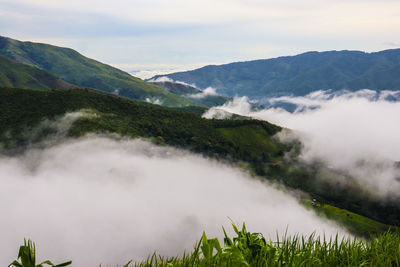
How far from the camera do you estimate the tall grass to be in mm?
4434

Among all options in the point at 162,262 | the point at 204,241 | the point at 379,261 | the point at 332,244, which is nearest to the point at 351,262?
the point at 379,261

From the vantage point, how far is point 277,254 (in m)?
4.70

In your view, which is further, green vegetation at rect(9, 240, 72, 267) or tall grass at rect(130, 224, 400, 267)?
tall grass at rect(130, 224, 400, 267)

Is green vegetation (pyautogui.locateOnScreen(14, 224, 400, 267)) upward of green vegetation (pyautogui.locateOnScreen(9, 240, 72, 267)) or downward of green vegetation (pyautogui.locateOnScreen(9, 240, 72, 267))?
downward

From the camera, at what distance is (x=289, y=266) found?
4.30 meters

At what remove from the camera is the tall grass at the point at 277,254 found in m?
4.43

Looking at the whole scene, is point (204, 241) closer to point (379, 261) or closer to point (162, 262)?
point (162, 262)

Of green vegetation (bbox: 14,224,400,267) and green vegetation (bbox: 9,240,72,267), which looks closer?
green vegetation (bbox: 9,240,72,267)

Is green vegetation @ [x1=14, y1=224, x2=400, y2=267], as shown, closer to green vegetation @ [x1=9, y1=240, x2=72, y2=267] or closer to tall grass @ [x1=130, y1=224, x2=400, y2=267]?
tall grass @ [x1=130, y1=224, x2=400, y2=267]

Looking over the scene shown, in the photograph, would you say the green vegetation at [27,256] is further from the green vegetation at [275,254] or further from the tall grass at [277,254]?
the tall grass at [277,254]

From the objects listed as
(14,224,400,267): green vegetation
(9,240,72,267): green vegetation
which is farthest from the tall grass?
(9,240,72,267): green vegetation

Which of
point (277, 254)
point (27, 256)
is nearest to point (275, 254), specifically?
point (277, 254)

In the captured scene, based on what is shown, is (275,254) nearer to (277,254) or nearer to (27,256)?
(277,254)

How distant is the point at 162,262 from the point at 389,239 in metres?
4.91
